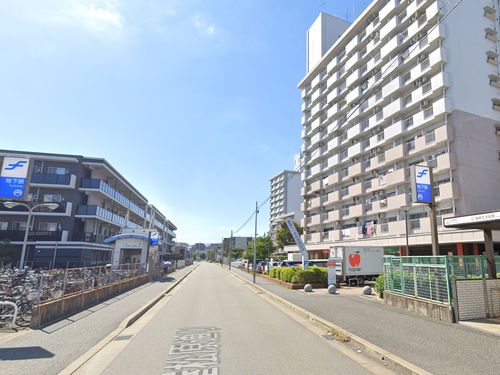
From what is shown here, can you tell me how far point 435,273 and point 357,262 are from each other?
13481 mm

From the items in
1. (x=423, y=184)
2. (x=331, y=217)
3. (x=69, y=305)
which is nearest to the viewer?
(x=69, y=305)

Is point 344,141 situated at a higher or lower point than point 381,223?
higher

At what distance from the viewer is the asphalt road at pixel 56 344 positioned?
5.68 metres

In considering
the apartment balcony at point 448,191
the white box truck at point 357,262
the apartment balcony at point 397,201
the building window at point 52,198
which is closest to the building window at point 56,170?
the building window at point 52,198

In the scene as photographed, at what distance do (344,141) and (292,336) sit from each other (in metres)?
35.5

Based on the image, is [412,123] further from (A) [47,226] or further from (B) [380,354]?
(A) [47,226]

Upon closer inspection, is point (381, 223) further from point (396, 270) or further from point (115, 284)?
point (115, 284)

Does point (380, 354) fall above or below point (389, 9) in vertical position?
below

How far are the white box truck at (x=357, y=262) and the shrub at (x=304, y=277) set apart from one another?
281cm

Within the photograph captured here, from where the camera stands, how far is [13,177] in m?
13.2

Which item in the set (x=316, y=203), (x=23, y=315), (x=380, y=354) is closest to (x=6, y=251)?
(x=23, y=315)

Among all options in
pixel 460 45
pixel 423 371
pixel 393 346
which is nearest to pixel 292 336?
pixel 393 346

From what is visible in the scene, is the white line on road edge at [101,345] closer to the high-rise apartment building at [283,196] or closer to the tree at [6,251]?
the tree at [6,251]

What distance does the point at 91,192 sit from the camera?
3538 centimetres
